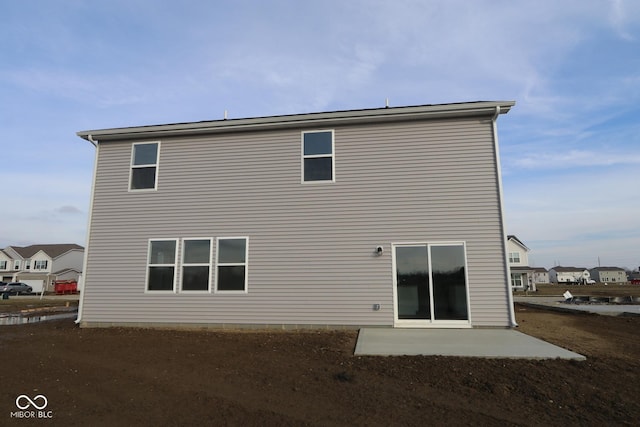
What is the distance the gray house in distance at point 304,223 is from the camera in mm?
8750

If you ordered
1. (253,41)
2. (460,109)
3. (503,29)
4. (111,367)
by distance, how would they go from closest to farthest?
(111,367), (460,109), (503,29), (253,41)

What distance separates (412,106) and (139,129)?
303 inches

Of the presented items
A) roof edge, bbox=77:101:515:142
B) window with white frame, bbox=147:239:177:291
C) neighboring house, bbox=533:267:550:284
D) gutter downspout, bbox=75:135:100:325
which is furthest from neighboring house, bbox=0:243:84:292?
neighboring house, bbox=533:267:550:284

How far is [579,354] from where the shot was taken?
19.6ft

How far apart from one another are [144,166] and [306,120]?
500 cm

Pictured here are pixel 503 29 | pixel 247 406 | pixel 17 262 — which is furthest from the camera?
pixel 17 262

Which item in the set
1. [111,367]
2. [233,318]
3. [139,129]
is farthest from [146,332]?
[139,129]

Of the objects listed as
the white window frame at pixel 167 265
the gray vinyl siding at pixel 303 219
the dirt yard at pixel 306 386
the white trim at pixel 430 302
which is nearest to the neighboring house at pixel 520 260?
the gray vinyl siding at pixel 303 219

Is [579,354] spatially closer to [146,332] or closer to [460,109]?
[460,109]

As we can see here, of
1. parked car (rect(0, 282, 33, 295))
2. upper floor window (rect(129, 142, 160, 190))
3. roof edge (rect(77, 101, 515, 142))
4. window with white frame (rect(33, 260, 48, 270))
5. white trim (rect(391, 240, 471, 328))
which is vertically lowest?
parked car (rect(0, 282, 33, 295))

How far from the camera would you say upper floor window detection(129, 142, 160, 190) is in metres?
10.4

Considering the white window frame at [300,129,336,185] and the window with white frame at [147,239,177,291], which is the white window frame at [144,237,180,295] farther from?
the white window frame at [300,129,336,185]

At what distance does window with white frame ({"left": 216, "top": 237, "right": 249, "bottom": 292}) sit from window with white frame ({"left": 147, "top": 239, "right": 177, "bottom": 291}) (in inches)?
51.4

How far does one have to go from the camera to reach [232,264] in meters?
9.56
